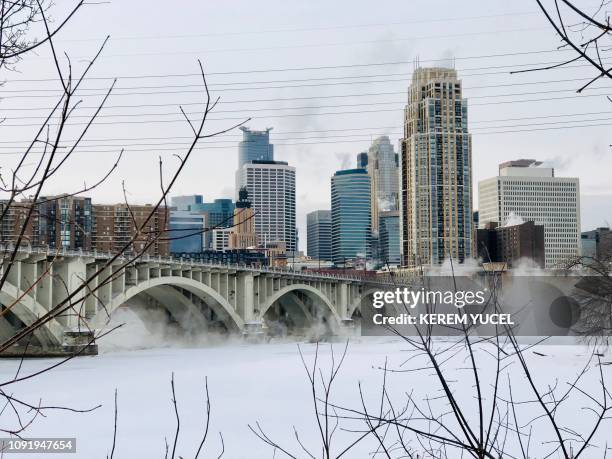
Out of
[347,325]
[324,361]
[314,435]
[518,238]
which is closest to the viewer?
[314,435]

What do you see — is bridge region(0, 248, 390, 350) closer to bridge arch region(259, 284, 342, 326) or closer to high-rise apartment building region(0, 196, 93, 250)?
bridge arch region(259, 284, 342, 326)

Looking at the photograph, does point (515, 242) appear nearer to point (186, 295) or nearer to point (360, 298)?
point (360, 298)

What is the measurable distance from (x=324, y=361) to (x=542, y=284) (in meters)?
27.0

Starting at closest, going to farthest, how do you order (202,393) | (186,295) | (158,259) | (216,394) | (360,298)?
(216,394)
(202,393)
(158,259)
(186,295)
(360,298)

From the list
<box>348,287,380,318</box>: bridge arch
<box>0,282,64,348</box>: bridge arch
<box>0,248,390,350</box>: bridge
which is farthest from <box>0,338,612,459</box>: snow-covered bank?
<box>348,287,380,318</box>: bridge arch

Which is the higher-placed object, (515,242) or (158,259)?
(515,242)

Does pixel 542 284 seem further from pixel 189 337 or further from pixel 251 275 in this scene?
pixel 189 337

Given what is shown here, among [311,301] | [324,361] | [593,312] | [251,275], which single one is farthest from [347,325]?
[593,312]

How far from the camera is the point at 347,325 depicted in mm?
85812

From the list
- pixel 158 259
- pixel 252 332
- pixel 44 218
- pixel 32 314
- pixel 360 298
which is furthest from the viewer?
pixel 360 298

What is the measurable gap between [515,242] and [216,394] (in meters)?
153

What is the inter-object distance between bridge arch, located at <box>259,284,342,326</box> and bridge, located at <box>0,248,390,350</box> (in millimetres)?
101

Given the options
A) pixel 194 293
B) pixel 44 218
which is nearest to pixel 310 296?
pixel 194 293

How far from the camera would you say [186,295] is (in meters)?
71.4
